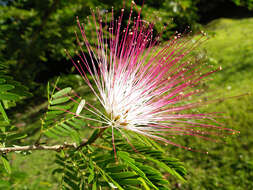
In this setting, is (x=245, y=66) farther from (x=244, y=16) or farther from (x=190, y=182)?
(x=244, y=16)

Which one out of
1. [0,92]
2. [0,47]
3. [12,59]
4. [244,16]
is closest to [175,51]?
[0,92]

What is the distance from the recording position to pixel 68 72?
8.08ft

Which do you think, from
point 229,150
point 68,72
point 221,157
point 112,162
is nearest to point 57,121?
point 112,162

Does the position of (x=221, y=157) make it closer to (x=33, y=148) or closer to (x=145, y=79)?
(x=145, y=79)

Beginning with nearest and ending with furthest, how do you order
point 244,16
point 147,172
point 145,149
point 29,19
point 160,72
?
point 147,172
point 145,149
point 160,72
point 29,19
point 244,16

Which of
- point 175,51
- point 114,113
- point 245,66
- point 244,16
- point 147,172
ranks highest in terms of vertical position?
point 244,16

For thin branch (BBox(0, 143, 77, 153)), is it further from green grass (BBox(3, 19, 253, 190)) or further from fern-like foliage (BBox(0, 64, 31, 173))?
green grass (BBox(3, 19, 253, 190))

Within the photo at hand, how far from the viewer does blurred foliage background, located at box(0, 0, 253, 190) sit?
1965 mm

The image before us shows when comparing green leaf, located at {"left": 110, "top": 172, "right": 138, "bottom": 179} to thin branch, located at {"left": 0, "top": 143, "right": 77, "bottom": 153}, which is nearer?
green leaf, located at {"left": 110, "top": 172, "right": 138, "bottom": 179}

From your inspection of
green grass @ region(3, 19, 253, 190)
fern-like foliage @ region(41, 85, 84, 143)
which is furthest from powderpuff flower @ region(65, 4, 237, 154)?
green grass @ region(3, 19, 253, 190)

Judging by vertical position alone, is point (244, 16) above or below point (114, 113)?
above

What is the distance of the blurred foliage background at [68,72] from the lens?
196 cm

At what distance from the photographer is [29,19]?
3.03 metres

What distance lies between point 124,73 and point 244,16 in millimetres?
15420
